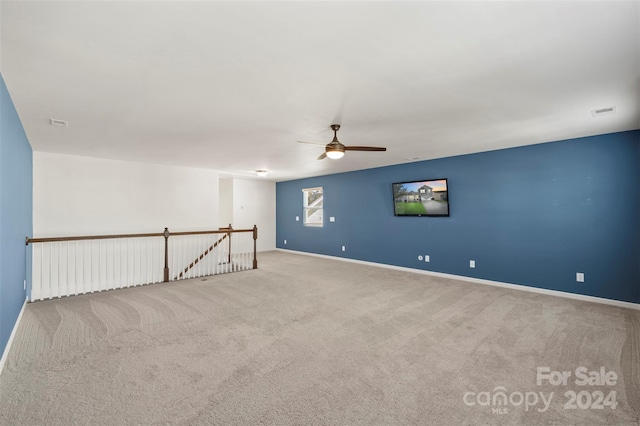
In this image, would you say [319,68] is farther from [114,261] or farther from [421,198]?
[114,261]

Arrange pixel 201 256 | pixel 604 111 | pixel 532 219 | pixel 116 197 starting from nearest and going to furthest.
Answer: pixel 604 111
pixel 532 219
pixel 116 197
pixel 201 256

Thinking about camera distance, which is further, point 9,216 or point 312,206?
point 312,206

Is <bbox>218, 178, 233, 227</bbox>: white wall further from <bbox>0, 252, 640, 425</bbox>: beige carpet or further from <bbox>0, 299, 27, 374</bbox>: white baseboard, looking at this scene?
<bbox>0, 299, 27, 374</bbox>: white baseboard

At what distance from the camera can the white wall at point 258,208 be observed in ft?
31.1

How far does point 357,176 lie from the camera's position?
7957 mm

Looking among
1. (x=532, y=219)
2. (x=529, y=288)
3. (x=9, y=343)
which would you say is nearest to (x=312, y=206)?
(x=532, y=219)

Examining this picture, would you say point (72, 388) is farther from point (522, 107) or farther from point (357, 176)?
point (357, 176)

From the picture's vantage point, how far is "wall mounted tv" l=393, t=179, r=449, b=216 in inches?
244

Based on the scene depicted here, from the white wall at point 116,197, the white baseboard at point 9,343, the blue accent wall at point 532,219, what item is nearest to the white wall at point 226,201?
the white wall at point 116,197

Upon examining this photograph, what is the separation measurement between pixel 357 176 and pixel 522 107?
4.81 m

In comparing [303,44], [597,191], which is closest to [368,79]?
[303,44]

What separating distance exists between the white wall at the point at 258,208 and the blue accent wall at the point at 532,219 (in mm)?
4046

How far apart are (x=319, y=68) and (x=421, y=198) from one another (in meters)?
4.80

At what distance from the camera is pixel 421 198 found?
21.4 feet
